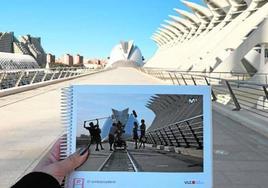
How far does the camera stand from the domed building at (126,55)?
89.4m

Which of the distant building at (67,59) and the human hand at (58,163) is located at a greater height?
the distant building at (67,59)

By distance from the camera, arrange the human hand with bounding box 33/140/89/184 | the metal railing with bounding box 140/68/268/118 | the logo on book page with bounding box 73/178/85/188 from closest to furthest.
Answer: the human hand with bounding box 33/140/89/184 < the logo on book page with bounding box 73/178/85/188 < the metal railing with bounding box 140/68/268/118

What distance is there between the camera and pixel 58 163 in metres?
1.61

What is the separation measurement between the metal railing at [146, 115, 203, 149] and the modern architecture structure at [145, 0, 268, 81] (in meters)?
23.2

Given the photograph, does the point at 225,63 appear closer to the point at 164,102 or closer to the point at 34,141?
the point at 34,141

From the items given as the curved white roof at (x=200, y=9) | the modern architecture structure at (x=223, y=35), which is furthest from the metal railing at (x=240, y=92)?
the curved white roof at (x=200, y=9)

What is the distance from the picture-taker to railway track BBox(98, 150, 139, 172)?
1.70 meters

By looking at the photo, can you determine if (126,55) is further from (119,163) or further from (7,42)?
(119,163)

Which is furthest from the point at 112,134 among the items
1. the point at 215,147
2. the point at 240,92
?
the point at 240,92

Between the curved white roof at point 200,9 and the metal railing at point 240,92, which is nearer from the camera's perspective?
the metal railing at point 240,92

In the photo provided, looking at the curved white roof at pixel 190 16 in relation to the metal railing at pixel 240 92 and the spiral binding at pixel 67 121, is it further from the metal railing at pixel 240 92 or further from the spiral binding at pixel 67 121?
the spiral binding at pixel 67 121

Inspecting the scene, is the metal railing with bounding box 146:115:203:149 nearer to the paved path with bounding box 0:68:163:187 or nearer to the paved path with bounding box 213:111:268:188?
the paved path with bounding box 213:111:268:188

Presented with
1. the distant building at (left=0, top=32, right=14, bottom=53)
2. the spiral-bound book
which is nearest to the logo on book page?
the spiral-bound book

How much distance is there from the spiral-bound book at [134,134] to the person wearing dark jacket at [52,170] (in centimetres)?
5
